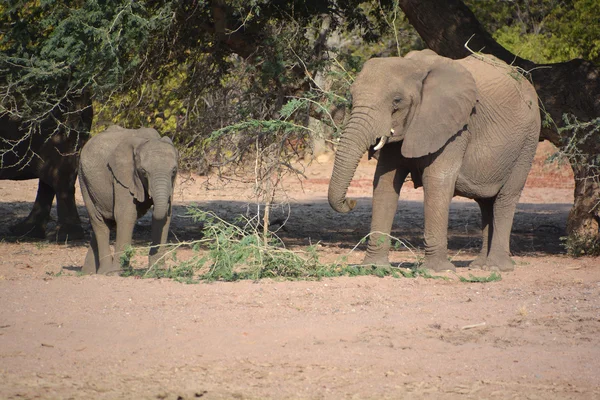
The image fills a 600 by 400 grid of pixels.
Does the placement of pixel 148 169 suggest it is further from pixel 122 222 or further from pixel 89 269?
pixel 89 269

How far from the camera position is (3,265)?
38.9 feet

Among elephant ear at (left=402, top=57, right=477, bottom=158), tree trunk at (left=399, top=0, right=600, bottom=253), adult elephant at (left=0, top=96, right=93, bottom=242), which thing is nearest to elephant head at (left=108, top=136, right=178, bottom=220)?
elephant ear at (left=402, top=57, right=477, bottom=158)

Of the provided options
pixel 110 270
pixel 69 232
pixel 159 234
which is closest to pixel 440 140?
pixel 159 234

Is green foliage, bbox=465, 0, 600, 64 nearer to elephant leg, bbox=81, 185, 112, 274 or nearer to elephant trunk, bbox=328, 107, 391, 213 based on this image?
elephant trunk, bbox=328, 107, 391, 213

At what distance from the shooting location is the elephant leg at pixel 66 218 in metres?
14.3

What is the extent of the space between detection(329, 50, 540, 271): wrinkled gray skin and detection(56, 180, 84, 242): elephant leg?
5742mm

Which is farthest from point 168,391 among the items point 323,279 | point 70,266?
point 70,266

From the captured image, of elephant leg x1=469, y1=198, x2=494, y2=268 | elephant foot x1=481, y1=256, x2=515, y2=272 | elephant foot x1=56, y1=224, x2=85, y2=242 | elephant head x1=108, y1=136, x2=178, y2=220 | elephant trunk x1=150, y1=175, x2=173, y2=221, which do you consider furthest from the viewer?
elephant foot x1=56, y1=224, x2=85, y2=242

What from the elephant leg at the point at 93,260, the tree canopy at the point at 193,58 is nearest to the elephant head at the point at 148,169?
the elephant leg at the point at 93,260

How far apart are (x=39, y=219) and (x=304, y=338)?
8615 mm

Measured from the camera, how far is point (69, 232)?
14.3 metres

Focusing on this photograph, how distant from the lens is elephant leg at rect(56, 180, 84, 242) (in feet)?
47.0

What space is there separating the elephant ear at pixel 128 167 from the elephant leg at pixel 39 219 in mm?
4864

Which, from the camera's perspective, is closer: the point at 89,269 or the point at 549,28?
the point at 89,269
